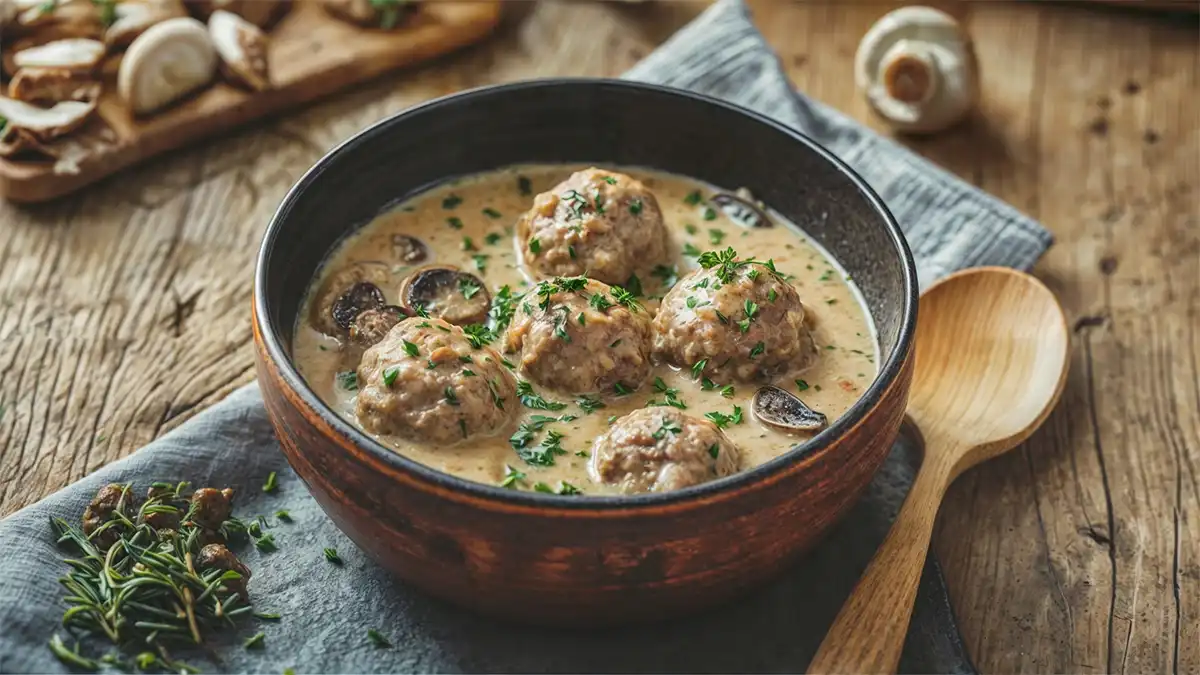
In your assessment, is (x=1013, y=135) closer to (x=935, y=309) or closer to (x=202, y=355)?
(x=935, y=309)

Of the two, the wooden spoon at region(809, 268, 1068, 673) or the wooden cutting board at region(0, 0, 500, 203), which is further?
the wooden cutting board at region(0, 0, 500, 203)

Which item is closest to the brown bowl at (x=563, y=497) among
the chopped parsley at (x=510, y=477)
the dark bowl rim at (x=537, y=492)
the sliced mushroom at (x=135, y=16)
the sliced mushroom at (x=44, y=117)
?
the dark bowl rim at (x=537, y=492)

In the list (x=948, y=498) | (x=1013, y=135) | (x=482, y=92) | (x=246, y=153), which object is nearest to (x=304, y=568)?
(x=482, y=92)

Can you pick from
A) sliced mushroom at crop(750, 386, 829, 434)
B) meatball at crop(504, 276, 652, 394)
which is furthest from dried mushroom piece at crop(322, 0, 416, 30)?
sliced mushroom at crop(750, 386, 829, 434)

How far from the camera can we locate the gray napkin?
3.38m

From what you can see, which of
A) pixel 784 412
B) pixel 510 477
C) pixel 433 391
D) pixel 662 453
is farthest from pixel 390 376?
pixel 784 412

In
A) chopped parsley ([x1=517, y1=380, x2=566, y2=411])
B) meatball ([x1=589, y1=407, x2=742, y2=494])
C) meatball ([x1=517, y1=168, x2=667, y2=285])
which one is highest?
meatball ([x1=517, y1=168, x2=667, y2=285])

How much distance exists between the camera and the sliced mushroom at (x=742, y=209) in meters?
4.38

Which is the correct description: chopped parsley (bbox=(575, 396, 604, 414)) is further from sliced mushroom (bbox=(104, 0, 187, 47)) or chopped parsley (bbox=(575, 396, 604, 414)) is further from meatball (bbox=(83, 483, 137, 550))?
sliced mushroom (bbox=(104, 0, 187, 47))

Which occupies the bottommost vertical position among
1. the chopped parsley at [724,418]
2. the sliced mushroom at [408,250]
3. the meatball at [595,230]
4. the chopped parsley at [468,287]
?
the chopped parsley at [724,418]

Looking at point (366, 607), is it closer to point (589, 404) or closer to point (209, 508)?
point (209, 508)

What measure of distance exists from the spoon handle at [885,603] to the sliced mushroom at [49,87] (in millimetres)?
3690

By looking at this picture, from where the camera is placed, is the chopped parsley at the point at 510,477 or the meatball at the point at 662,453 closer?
the meatball at the point at 662,453

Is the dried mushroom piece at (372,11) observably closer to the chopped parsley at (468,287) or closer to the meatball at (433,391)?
the chopped parsley at (468,287)
